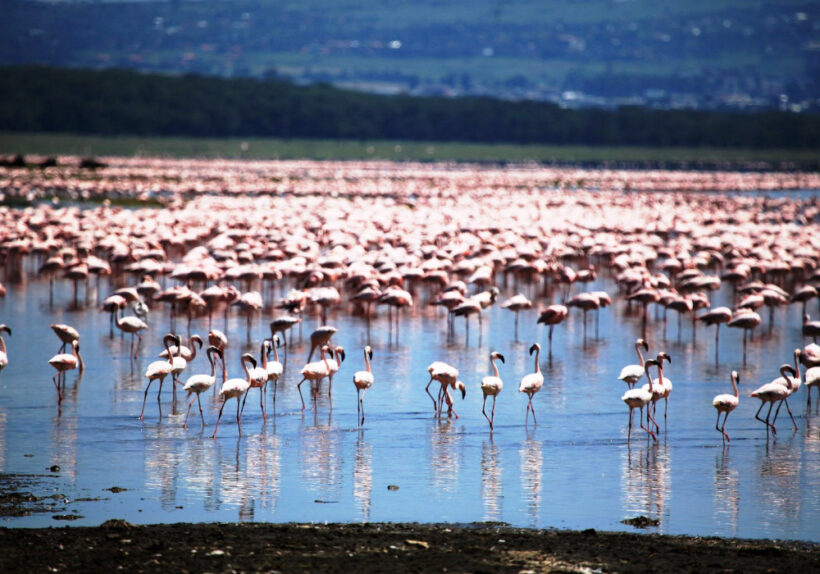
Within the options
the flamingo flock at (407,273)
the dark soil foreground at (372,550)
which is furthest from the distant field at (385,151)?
the dark soil foreground at (372,550)

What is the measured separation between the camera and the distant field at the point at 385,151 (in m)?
95.4

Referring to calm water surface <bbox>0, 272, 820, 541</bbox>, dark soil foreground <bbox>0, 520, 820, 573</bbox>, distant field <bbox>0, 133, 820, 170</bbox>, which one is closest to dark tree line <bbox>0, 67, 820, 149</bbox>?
distant field <bbox>0, 133, 820, 170</bbox>

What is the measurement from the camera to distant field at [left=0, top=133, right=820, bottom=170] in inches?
3757

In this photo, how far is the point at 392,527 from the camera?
24.9 ft

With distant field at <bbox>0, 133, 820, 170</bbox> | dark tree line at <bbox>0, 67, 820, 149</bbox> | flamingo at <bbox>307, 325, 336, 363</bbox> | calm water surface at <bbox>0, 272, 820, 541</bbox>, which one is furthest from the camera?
dark tree line at <bbox>0, 67, 820, 149</bbox>

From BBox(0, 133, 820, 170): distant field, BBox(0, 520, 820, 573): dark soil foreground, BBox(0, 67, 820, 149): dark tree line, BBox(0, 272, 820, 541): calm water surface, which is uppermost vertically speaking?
BBox(0, 67, 820, 149): dark tree line

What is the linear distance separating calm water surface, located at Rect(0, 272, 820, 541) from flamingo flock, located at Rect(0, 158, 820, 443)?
0.97 ft

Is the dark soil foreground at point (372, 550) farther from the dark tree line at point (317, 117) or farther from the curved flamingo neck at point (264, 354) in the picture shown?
the dark tree line at point (317, 117)

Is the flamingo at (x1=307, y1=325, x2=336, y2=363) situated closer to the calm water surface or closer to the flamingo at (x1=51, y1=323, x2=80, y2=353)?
the calm water surface

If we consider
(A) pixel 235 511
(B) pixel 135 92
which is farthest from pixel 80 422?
(B) pixel 135 92

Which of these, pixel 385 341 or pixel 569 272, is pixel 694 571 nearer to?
pixel 385 341

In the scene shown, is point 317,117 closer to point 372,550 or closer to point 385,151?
point 385,151

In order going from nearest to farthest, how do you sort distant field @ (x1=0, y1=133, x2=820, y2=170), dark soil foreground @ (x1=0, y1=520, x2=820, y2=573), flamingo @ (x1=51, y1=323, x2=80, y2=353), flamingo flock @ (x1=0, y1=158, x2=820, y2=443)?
dark soil foreground @ (x1=0, y1=520, x2=820, y2=573) → flamingo flock @ (x1=0, y1=158, x2=820, y2=443) → flamingo @ (x1=51, y1=323, x2=80, y2=353) → distant field @ (x1=0, y1=133, x2=820, y2=170)

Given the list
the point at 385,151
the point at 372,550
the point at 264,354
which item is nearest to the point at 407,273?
the point at 264,354
